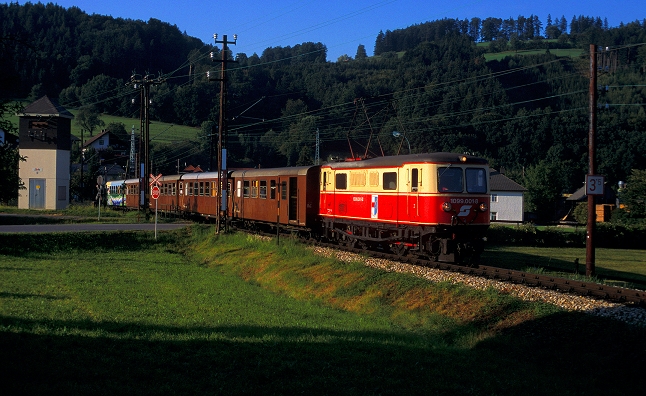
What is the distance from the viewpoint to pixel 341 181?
23078mm

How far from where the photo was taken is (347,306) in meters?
16.4

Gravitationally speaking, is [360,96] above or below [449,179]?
above

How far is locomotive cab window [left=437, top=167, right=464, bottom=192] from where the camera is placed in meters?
17.9

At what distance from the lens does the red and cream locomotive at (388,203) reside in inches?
709

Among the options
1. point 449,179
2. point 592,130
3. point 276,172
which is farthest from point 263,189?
point 592,130

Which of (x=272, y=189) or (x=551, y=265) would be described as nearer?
(x=551, y=265)

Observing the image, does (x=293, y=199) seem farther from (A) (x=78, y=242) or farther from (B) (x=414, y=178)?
(A) (x=78, y=242)

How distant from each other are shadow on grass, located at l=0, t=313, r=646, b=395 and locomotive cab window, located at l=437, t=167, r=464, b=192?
646 cm

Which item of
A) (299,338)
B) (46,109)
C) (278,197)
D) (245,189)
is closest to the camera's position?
(299,338)

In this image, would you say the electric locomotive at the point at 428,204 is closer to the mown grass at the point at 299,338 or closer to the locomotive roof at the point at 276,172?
the mown grass at the point at 299,338

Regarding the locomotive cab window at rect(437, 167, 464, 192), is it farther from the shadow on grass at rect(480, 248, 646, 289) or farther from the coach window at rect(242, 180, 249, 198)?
the coach window at rect(242, 180, 249, 198)

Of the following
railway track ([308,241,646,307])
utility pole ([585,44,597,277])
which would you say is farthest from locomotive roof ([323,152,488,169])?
utility pole ([585,44,597,277])

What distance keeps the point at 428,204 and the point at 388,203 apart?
Result: 7.10 feet

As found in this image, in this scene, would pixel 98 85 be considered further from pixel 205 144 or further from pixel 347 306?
pixel 347 306
